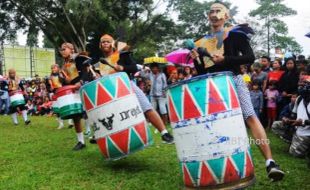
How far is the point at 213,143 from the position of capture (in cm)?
360

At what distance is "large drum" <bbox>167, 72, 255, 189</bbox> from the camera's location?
3.60m

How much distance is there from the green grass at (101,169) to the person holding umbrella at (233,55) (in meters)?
0.64

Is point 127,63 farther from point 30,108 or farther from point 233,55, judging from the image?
point 30,108

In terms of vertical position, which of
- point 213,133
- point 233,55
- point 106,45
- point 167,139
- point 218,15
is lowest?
point 167,139

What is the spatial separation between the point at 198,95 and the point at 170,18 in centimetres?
2918

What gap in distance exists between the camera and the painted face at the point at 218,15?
4559 millimetres

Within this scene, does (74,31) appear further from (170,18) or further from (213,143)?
(213,143)

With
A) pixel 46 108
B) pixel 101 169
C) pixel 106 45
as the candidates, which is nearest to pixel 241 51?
pixel 106 45

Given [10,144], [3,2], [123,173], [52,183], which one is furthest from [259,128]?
[3,2]

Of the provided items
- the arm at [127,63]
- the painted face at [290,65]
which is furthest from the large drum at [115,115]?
the painted face at [290,65]

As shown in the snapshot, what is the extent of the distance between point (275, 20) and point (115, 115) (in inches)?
1483

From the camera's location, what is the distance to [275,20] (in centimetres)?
4034

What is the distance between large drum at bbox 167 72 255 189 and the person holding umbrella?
0.64 metres

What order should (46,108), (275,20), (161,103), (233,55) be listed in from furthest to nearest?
(275,20) < (46,108) < (161,103) < (233,55)
